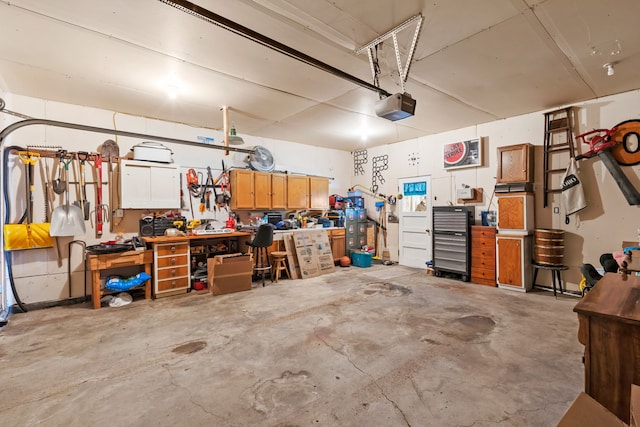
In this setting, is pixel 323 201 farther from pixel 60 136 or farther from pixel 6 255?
pixel 6 255

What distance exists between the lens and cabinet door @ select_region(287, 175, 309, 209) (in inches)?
255

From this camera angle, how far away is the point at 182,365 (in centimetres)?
256

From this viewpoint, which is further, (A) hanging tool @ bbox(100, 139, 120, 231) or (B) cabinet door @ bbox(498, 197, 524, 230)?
(B) cabinet door @ bbox(498, 197, 524, 230)

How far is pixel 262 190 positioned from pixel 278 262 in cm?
155

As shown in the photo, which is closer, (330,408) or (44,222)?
(330,408)

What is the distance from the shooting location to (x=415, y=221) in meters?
6.78

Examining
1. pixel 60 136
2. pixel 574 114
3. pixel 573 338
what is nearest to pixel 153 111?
pixel 60 136

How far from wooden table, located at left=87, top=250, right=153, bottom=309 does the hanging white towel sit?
6.51 meters

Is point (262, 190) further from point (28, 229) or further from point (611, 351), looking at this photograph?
point (611, 351)

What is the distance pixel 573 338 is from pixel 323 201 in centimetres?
510

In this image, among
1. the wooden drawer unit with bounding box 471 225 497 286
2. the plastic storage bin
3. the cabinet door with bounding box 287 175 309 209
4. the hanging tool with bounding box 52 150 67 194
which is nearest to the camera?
the hanging tool with bounding box 52 150 67 194

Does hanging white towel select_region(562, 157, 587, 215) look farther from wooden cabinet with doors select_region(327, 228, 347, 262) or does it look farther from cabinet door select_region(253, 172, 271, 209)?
cabinet door select_region(253, 172, 271, 209)

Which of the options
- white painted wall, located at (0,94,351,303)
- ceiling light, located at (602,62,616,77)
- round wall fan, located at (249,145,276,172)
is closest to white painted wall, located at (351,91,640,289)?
ceiling light, located at (602,62,616,77)

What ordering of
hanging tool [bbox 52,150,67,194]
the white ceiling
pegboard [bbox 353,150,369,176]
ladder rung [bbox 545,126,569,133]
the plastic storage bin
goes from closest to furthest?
the white ceiling
hanging tool [bbox 52,150,67,194]
ladder rung [bbox 545,126,569,133]
the plastic storage bin
pegboard [bbox 353,150,369,176]
